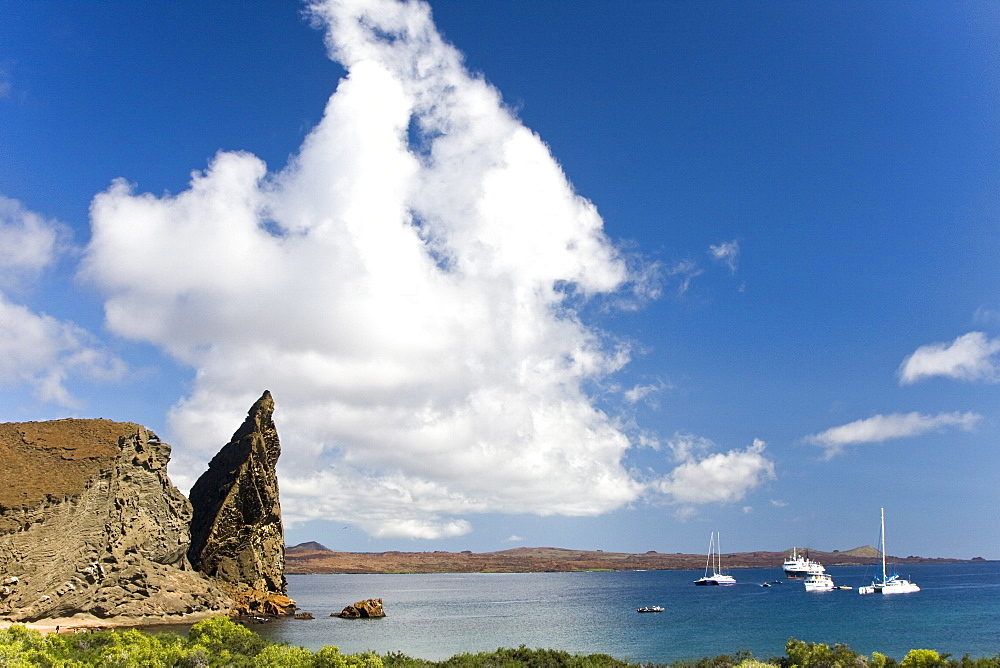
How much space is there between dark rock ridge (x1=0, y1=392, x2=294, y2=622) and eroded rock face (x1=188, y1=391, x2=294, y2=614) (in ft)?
0.63

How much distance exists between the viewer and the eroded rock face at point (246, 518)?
85.4 m

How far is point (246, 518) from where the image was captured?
89938 millimetres

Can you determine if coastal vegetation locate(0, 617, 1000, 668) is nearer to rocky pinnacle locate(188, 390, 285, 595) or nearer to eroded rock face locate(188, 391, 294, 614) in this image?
eroded rock face locate(188, 391, 294, 614)

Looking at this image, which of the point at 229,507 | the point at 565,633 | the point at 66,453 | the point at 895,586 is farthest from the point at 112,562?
the point at 895,586

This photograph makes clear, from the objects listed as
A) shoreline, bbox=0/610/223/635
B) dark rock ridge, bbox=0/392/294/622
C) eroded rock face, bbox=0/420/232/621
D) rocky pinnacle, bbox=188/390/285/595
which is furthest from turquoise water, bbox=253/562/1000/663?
eroded rock face, bbox=0/420/232/621

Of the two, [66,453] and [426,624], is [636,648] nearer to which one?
[426,624]

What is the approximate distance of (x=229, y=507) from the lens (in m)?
87.8

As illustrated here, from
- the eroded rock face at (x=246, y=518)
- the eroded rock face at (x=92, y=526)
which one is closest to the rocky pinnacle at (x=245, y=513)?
the eroded rock face at (x=246, y=518)

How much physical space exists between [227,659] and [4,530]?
1829 inches

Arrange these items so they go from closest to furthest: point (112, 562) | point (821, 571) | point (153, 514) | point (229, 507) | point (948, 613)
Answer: point (112, 562), point (153, 514), point (229, 507), point (948, 613), point (821, 571)

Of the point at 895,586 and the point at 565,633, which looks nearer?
the point at 565,633

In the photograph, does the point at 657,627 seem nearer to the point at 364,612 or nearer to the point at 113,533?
the point at 364,612

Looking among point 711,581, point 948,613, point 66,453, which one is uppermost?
point 66,453

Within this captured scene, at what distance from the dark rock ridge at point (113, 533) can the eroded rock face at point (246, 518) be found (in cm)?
19
